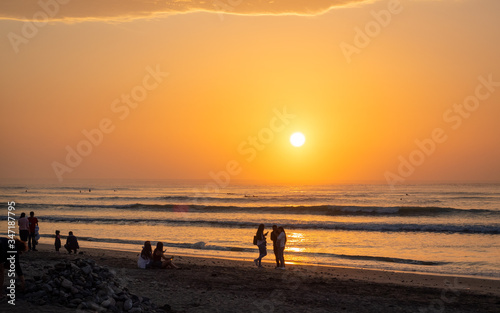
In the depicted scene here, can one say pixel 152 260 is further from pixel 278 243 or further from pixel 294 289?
pixel 294 289

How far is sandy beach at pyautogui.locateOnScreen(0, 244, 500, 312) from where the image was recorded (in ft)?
37.9

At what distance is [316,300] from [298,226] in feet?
95.5

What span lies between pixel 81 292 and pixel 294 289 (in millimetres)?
6185

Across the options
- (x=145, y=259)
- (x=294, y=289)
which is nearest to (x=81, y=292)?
(x=294, y=289)

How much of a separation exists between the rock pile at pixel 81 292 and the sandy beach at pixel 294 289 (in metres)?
0.36

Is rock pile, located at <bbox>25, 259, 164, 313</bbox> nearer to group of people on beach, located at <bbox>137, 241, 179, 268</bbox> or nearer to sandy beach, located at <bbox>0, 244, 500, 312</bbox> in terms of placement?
sandy beach, located at <bbox>0, 244, 500, 312</bbox>

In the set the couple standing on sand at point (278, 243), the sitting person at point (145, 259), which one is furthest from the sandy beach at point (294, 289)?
the couple standing on sand at point (278, 243)

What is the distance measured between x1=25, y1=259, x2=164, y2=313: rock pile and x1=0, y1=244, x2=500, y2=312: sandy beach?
14.0 inches

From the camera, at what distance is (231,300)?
471 inches

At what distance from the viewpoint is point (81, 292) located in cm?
1017

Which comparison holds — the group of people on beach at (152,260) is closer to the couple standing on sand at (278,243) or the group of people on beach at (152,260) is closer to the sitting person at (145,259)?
the sitting person at (145,259)

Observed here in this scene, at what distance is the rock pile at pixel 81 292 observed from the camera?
9.76 meters

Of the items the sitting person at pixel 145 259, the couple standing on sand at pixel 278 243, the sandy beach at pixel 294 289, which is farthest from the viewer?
the couple standing on sand at pixel 278 243

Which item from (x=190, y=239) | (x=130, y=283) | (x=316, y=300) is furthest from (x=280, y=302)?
(x=190, y=239)
